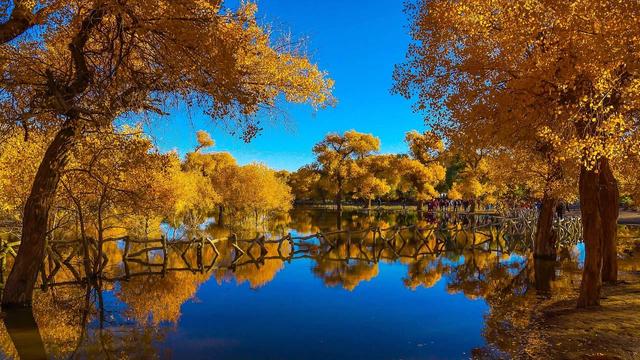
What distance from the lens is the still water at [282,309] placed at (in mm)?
9977

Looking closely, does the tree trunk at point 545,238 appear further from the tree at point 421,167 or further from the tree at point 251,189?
the tree at point 421,167

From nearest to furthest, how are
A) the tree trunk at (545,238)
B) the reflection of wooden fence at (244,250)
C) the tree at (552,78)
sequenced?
the tree at (552,78)
the reflection of wooden fence at (244,250)
the tree trunk at (545,238)

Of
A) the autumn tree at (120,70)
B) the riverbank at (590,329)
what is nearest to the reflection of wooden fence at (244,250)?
the autumn tree at (120,70)

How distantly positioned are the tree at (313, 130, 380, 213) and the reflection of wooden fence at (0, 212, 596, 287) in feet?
78.0

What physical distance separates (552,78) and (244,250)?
19.7 metres

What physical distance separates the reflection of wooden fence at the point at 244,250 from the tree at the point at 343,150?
78.0 feet

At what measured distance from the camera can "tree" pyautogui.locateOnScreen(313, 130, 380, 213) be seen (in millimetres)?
58375

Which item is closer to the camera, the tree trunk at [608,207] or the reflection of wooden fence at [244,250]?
the tree trunk at [608,207]

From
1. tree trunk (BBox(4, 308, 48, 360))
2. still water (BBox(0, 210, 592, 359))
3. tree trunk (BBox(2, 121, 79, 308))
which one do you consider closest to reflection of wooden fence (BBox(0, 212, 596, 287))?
still water (BBox(0, 210, 592, 359))

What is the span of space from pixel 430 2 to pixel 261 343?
34.8 ft

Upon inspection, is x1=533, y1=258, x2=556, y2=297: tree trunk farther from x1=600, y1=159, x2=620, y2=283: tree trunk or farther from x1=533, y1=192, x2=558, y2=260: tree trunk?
A: x1=600, y1=159, x2=620, y2=283: tree trunk

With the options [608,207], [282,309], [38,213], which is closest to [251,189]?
[282,309]

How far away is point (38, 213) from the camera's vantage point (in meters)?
11.6

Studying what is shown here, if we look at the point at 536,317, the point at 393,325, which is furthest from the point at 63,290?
the point at 536,317
